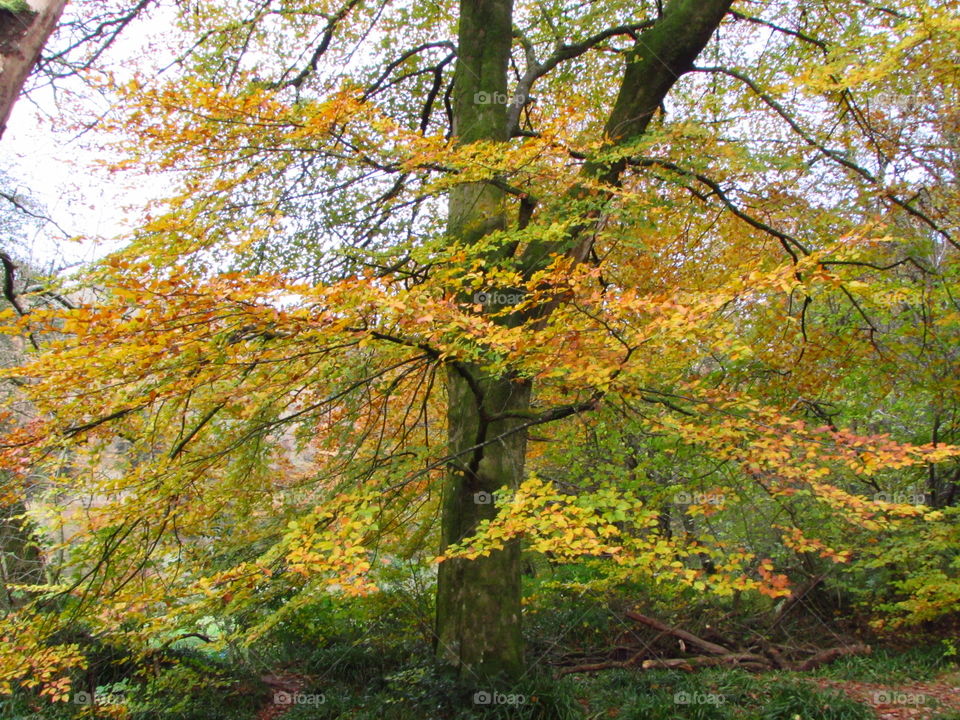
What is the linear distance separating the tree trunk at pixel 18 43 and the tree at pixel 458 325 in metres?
0.87

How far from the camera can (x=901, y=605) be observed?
23.2 ft

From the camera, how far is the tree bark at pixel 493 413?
16.8 ft

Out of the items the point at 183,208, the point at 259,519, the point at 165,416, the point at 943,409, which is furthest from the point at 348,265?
the point at 943,409

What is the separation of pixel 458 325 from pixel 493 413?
2.31m

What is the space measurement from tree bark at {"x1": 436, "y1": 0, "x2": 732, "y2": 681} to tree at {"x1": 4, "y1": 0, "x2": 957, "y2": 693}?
0.08 ft

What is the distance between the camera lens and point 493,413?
541cm

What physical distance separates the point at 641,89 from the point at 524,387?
112 inches

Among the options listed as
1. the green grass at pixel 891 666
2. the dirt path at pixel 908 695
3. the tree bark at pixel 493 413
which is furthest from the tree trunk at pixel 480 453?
the green grass at pixel 891 666

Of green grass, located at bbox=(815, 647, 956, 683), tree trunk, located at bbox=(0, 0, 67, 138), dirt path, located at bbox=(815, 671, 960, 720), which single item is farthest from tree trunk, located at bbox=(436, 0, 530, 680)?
green grass, located at bbox=(815, 647, 956, 683)

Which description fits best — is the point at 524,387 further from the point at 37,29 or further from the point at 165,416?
the point at 37,29

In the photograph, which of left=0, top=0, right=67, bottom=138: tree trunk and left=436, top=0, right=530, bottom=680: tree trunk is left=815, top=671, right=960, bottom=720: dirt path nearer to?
left=436, top=0, right=530, bottom=680: tree trunk

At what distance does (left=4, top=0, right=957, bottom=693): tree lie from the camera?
3.21m

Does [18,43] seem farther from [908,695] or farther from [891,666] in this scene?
[891,666]

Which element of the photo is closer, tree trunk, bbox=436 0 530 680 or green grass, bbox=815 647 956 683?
tree trunk, bbox=436 0 530 680
